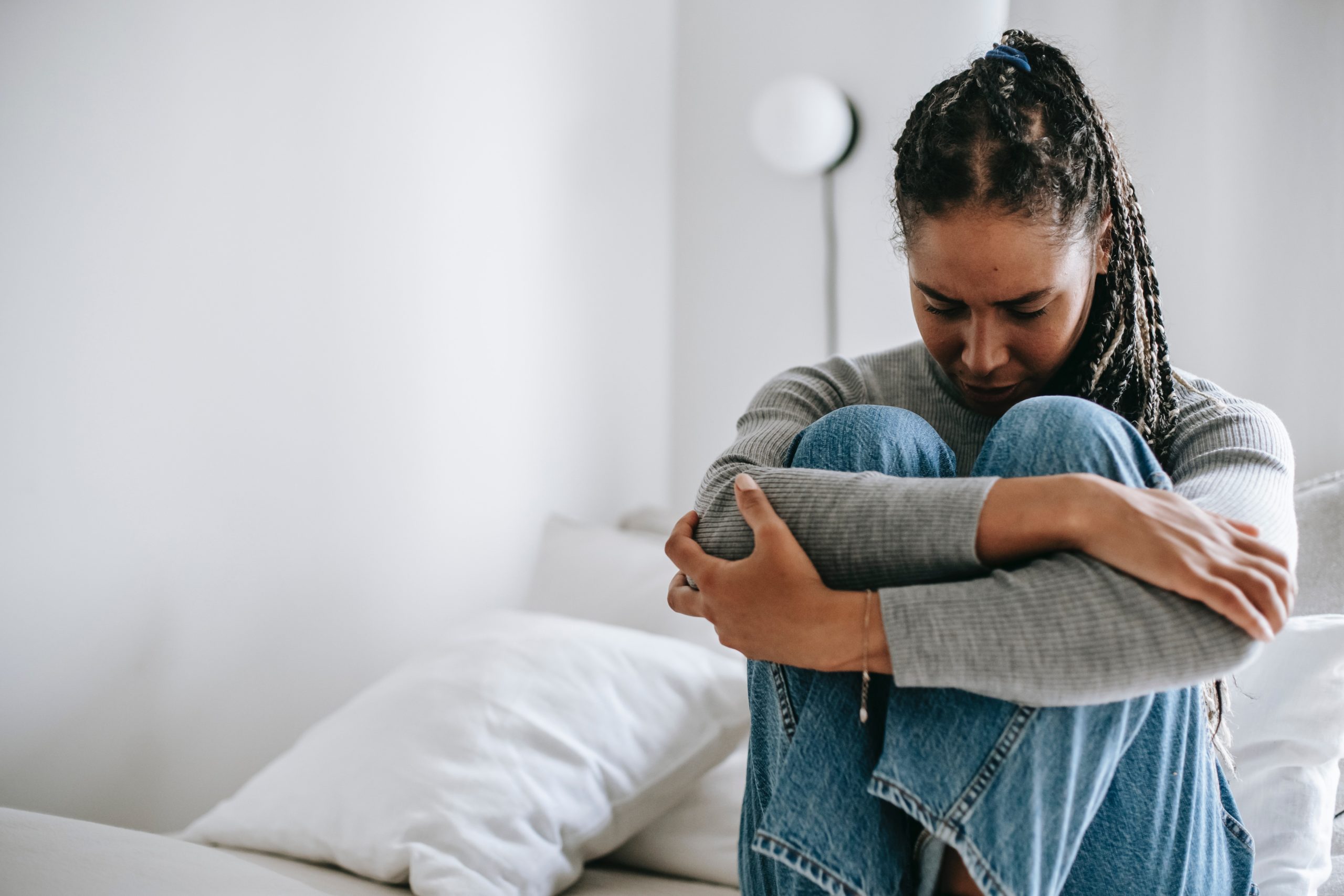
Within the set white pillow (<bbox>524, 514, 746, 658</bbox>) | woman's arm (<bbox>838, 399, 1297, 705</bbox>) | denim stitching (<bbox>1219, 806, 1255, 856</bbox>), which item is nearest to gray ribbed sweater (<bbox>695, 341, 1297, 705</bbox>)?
woman's arm (<bbox>838, 399, 1297, 705</bbox>)

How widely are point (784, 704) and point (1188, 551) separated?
30cm

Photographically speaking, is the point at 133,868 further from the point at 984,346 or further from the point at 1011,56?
the point at 1011,56

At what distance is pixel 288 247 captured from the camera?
4.55 feet

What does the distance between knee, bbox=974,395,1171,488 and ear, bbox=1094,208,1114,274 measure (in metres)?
0.26

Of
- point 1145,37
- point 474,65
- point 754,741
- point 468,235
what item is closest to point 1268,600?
point 754,741

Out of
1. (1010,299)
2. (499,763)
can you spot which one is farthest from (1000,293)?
(499,763)

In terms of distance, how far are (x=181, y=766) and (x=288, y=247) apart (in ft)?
2.27

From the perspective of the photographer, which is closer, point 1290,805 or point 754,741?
point 754,741

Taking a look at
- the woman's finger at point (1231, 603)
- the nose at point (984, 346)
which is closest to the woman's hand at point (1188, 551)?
the woman's finger at point (1231, 603)

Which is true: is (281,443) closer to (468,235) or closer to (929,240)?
(468,235)

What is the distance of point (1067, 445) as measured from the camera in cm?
73

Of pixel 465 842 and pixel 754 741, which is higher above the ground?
pixel 754 741

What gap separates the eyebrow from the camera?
2.89ft

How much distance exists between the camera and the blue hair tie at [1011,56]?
92 centimetres
